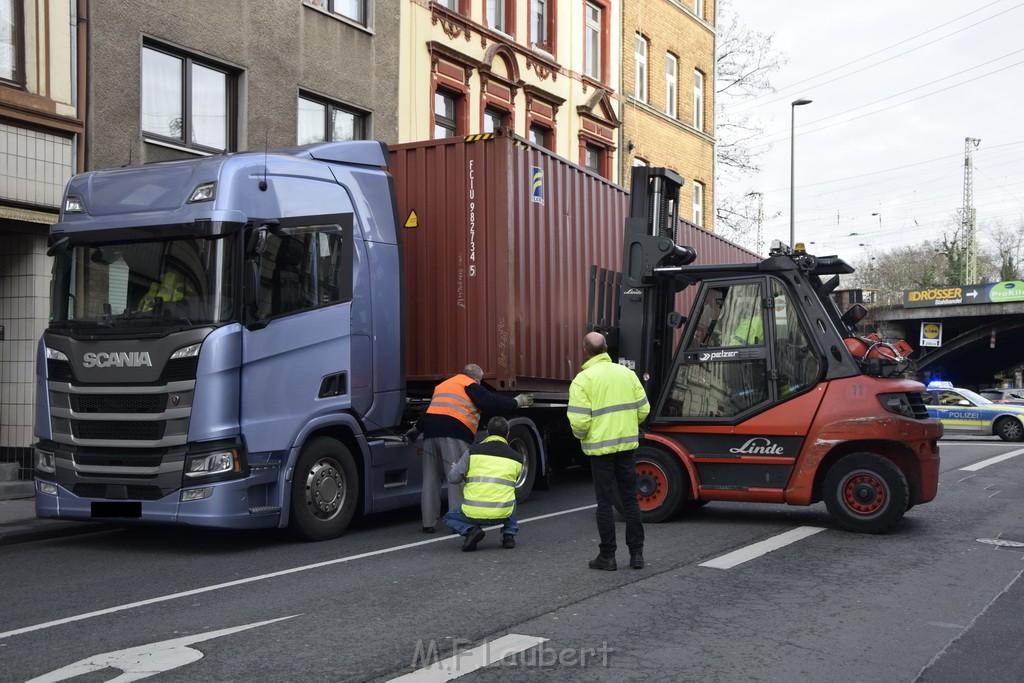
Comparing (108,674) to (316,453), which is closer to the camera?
(108,674)

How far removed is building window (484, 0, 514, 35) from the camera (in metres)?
22.1

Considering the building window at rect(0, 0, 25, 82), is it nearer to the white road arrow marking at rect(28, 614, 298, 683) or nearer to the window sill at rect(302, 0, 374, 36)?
the window sill at rect(302, 0, 374, 36)

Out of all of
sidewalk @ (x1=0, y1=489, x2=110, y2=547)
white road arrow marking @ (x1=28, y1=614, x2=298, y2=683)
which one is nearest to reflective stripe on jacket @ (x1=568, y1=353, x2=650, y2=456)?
white road arrow marking @ (x1=28, y1=614, x2=298, y2=683)

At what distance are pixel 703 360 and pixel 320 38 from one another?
10166 mm

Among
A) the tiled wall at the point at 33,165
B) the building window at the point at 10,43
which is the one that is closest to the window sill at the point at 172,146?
the tiled wall at the point at 33,165

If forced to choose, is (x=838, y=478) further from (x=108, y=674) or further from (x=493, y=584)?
(x=108, y=674)

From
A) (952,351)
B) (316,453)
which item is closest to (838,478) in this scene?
(316,453)

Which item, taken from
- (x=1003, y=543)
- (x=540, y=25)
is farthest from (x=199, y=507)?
(x=540, y=25)

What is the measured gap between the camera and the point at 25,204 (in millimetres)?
12852

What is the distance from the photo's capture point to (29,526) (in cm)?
1020

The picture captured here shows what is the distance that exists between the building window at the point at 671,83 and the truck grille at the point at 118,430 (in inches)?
932

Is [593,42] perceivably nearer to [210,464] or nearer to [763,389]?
[763,389]

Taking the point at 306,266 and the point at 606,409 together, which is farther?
the point at 306,266

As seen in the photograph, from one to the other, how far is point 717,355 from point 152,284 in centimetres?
508
